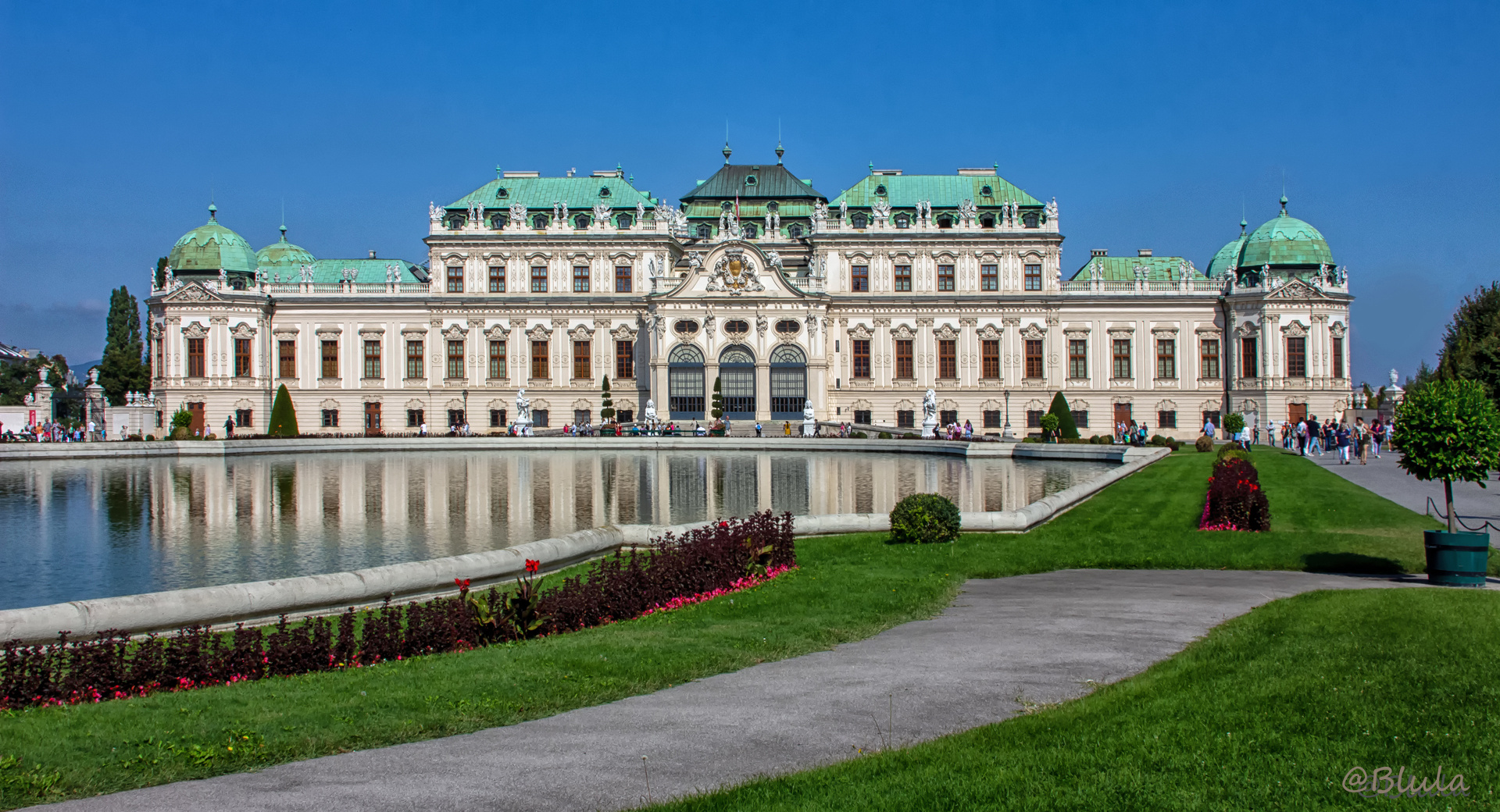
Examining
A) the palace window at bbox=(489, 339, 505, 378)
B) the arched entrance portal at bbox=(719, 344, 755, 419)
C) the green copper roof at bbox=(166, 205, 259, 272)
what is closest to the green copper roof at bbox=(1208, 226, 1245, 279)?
the arched entrance portal at bbox=(719, 344, 755, 419)

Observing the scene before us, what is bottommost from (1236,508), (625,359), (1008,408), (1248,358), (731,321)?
(1236,508)

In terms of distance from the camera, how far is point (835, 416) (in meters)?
72.9

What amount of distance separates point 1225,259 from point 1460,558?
66.8 meters

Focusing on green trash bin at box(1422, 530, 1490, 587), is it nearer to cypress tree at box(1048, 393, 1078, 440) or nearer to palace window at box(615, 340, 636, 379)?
cypress tree at box(1048, 393, 1078, 440)

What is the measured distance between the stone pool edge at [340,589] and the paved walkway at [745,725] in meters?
5.30

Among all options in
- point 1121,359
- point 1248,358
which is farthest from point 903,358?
point 1248,358

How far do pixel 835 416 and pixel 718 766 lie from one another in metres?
65.8

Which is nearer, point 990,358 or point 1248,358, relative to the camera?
point 1248,358

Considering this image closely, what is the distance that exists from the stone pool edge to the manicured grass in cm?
796

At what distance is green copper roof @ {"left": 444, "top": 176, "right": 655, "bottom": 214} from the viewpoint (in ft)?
247

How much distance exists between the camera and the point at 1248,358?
70625 millimetres

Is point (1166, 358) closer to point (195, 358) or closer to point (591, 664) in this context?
point (195, 358)

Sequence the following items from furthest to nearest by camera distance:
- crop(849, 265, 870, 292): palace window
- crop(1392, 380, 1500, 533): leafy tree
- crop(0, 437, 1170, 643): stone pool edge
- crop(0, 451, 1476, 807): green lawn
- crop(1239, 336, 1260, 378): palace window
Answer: crop(849, 265, 870, 292): palace window
crop(1239, 336, 1260, 378): palace window
crop(1392, 380, 1500, 533): leafy tree
crop(0, 437, 1170, 643): stone pool edge
crop(0, 451, 1476, 807): green lawn

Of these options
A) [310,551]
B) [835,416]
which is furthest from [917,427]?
[310,551]
